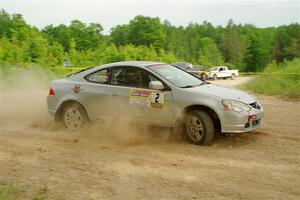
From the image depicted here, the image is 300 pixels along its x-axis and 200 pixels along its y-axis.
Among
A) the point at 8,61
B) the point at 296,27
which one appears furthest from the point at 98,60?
the point at 296,27

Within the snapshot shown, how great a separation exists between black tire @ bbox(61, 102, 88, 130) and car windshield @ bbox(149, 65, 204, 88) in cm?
181

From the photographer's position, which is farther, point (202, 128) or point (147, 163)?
point (202, 128)

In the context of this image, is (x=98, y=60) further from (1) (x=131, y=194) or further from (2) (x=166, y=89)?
(1) (x=131, y=194)

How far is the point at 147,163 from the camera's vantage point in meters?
6.30

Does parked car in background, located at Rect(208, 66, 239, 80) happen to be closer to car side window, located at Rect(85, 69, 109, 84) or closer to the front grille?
car side window, located at Rect(85, 69, 109, 84)

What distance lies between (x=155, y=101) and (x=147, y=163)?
67.1 inches

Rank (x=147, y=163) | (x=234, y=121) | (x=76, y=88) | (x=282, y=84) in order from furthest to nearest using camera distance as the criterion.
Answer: (x=282, y=84) < (x=76, y=88) < (x=234, y=121) < (x=147, y=163)

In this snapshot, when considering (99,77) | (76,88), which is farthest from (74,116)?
(99,77)

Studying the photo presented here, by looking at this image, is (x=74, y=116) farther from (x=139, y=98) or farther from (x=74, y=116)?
(x=139, y=98)

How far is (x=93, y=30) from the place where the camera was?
68688 mm

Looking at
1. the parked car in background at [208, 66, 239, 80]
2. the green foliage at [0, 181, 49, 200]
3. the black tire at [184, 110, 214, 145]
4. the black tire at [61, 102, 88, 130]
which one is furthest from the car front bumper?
the parked car in background at [208, 66, 239, 80]

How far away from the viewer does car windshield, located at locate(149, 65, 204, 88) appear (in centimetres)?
787

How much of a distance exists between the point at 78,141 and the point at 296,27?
109914 millimetres

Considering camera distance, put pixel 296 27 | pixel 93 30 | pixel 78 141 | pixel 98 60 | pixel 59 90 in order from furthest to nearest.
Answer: pixel 296 27 → pixel 93 30 → pixel 98 60 → pixel 59 90 → pixel 78 141
